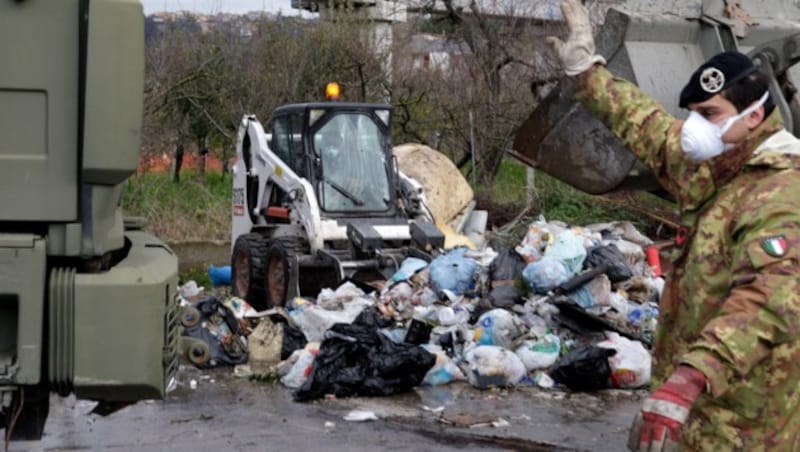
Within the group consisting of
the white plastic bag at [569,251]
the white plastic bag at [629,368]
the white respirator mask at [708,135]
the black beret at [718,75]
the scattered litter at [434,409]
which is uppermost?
the black beret at [718,75]

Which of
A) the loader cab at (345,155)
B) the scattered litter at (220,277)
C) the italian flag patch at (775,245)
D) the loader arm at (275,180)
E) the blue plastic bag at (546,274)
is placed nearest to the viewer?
the italian flag patch at (775,245)

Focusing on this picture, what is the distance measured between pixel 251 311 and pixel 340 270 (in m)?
1.00

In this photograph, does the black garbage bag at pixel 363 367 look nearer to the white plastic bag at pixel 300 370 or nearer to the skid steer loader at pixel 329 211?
the white plastic bag at pixel 300 370

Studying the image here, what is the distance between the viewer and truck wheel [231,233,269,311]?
42.4 feet

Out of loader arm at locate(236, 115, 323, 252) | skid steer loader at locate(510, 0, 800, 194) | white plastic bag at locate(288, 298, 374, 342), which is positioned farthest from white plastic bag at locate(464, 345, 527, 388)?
loader arm at locate(236, 115, 323, 252)

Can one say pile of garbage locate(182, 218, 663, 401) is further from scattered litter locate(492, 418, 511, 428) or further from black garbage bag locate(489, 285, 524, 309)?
scattered litter locate(492, 418, 511, 428)

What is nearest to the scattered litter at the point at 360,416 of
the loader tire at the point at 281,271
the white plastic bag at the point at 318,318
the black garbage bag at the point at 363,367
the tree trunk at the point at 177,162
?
the black garbage bag at the point at 363,367

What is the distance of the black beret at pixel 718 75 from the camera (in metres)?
3.65

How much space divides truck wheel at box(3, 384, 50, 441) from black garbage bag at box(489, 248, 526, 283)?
7079 millimetres

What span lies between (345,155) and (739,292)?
9.75m

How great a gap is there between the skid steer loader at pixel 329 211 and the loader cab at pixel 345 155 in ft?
0.03

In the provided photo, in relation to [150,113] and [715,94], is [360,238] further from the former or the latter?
[715,94]

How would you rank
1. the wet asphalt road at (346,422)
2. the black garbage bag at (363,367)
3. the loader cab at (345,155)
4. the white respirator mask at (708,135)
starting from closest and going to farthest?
the white respirator mask at (708,135) → the wet asphalt road at (346,422) → the black garbage bag at (363,367) → the loader cab at (345,155)

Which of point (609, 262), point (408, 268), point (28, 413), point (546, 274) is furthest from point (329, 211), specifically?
point (28, 413)
